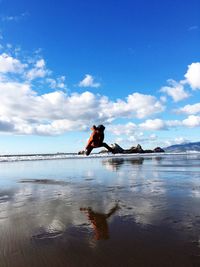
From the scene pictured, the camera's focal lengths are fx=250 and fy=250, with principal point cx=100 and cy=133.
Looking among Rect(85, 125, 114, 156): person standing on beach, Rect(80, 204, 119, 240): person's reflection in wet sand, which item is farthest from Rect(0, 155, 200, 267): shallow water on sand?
Rect(85, 125, 114, 156): person standing on beach

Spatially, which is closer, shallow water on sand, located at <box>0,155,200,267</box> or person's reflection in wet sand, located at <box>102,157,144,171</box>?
shallow water on sand, located at <box>0,155,200,267</box>

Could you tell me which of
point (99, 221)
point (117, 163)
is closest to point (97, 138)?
point (99, 221)

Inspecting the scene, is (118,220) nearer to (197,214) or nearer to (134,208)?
(134,208)

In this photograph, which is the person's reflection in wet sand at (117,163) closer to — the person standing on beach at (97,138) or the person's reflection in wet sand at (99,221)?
the person standing on beach at (97,138)

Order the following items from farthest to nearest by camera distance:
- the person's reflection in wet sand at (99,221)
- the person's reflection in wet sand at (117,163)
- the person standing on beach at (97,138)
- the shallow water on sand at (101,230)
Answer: the person's reflection in wet sand at (117,163)
the person standing on beach at (97,138)
the person's reflection in wet sand at (99,221)
the shallow water on sand at (101,230)

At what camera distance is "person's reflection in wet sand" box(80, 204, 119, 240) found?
4879mm

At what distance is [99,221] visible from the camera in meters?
5.80

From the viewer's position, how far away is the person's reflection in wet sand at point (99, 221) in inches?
192

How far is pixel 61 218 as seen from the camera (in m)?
6.08

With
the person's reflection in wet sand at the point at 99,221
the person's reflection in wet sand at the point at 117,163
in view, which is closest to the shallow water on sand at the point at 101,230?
the person's reflection in wet sand at the point at 99,221

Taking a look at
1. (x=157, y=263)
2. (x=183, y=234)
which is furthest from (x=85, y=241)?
(x=183, y=234)

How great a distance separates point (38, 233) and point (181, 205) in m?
4.15

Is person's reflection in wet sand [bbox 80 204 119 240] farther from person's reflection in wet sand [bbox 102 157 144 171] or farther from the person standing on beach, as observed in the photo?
person's reflection in wet sand [bbox 102 157 144 171]

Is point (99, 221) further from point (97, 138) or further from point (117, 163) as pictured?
point (117, 163)
